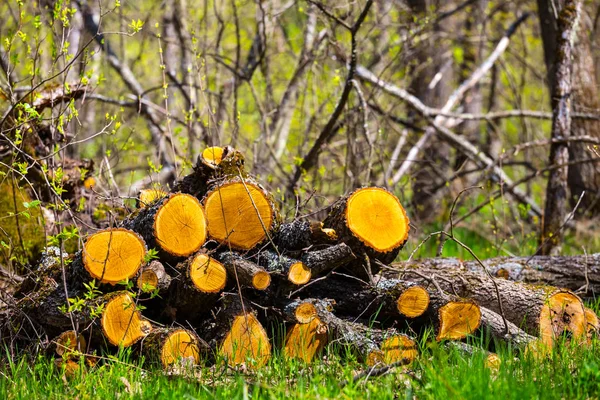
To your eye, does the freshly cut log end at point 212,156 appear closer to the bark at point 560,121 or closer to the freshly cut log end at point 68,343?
the freshly cut log end at point 68,343

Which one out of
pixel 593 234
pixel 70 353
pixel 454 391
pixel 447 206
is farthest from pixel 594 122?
pixel 70 353

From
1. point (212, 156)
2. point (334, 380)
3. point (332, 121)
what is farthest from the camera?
point (332, 121)

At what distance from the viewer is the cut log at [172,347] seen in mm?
4035

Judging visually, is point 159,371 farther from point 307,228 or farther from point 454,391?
point 454,391

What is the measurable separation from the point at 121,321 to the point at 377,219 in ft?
5.70

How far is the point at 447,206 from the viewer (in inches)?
368

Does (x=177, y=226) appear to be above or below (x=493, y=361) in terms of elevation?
above

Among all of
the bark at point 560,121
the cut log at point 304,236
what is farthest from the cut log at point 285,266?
the bark at point 560,121

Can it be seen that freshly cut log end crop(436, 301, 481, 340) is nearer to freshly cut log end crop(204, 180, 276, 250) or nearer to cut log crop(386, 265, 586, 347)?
cut log crop(386, 265, 586, 347)

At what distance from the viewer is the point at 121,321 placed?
13.4 ft

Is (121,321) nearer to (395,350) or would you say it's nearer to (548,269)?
(395,350)

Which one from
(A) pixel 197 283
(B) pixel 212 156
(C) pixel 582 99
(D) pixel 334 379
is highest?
(C) pixel 582 99

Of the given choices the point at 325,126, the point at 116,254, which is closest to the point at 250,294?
the point at 116,254

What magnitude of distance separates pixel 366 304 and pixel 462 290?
77cm
